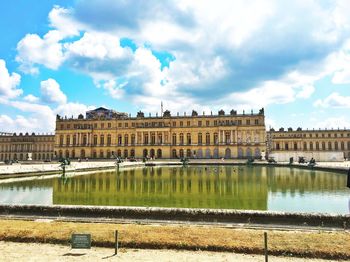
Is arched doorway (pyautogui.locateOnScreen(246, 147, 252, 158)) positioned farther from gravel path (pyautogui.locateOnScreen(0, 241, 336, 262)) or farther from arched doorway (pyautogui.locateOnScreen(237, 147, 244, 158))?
gravel path (pyautogui.locateOnScreen(0, 241, 336, 262))

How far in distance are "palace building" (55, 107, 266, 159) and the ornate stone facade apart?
54.7 feet

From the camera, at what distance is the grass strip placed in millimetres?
7805

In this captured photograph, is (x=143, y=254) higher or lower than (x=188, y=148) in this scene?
lower

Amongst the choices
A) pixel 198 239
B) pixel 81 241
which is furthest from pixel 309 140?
pixel 81 241

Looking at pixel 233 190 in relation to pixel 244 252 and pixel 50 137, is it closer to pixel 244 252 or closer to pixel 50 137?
pixel 244 252

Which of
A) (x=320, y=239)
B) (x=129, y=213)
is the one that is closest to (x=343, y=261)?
(x=320, y=239)

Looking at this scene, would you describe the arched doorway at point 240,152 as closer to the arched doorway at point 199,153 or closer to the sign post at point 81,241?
the arched doorway at point 199,153

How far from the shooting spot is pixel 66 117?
94.2 m

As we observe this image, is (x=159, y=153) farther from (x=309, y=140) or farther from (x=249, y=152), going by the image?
(x=309, y=140)

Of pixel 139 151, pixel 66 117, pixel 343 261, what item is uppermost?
pixel 66 117

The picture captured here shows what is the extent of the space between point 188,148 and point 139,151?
12662 mm

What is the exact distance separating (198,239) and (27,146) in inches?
4446

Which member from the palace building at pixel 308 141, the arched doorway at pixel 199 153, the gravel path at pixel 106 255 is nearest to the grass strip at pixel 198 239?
the gravel path at pixel 106 255

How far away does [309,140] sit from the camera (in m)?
96.9
